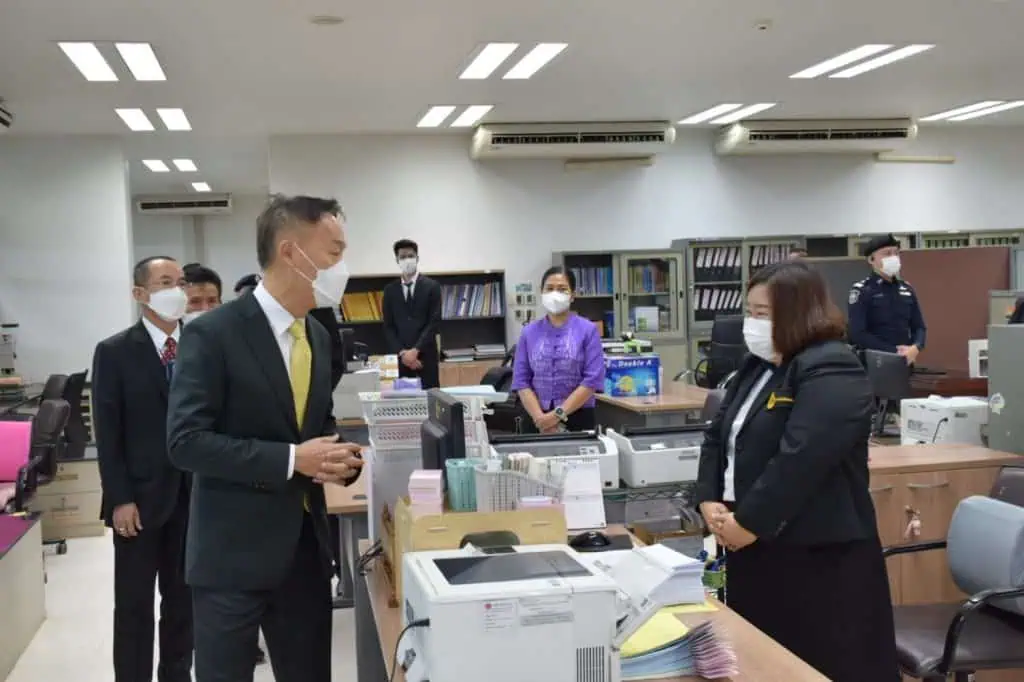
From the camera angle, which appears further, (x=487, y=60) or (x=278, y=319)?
(x=487, y=60)

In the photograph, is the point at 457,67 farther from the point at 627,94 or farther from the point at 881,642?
the point at 881,642

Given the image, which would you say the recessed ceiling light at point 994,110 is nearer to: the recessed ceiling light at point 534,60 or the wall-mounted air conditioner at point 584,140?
the wall-mounted air conditioner at point 584,140

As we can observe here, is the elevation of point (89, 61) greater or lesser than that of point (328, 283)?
greater

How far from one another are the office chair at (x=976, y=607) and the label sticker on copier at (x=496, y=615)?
64.0 inches

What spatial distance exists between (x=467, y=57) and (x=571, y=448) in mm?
4089

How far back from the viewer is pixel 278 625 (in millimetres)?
2291

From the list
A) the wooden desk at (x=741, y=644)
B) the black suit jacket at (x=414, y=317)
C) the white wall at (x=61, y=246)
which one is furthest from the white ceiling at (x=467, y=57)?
the wooden desk at (x=741, y=644)

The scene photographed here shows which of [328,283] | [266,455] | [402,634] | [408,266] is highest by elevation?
[408,266]

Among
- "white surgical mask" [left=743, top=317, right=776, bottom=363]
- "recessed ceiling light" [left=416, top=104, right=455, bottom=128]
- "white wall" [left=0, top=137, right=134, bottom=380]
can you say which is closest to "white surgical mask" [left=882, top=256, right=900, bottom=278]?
"recessed ceiling light" [left=416, top=104, right=455, bottom=128]

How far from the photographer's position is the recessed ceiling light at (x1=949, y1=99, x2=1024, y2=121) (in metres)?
9.34

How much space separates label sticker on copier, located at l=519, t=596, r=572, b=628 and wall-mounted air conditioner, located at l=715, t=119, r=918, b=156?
8673 mm

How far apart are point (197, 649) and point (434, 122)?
7.30 m

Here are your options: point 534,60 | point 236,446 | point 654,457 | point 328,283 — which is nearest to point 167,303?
point 328,283

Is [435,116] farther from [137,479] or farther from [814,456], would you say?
[814,456]
